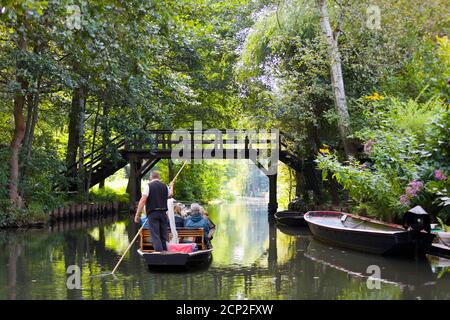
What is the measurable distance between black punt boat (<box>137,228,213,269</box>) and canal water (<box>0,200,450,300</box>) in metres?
0.19

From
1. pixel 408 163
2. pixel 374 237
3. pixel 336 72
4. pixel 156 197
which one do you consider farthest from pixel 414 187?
pixel 336 72

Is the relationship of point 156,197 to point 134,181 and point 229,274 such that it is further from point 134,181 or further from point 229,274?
point 134,181

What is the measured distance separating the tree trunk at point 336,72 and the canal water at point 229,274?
5059mm

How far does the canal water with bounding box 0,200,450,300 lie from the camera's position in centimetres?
851

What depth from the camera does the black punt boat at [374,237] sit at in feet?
38.2

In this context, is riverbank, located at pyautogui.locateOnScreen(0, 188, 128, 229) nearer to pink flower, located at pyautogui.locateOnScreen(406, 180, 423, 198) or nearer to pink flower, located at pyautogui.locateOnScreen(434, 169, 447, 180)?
pink flower, located at pyautogui.locateOnScreen(406, 180, 423, 198)

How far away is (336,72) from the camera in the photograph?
19.2 metres

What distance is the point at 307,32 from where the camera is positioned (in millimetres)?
21562

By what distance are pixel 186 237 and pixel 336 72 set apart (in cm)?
998

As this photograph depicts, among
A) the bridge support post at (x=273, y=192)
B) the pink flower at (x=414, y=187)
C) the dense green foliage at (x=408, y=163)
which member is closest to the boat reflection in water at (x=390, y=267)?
the pink flower at (x=414, y=187)

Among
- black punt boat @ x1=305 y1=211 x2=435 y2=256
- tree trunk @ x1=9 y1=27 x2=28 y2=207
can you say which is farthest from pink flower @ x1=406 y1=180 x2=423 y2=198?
tree trunk @ x1=9 y1=27 x2=28 y2=207

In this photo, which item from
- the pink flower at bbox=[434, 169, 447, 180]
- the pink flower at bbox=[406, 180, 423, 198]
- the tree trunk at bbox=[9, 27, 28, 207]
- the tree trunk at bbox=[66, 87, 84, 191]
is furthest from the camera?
the tree trunk at bbox=[66, 87, 84, 191]

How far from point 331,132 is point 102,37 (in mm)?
12825

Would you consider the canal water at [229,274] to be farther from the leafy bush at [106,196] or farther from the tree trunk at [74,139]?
the leafy bush at [106,196]
